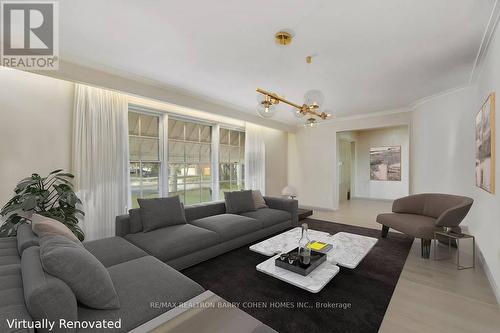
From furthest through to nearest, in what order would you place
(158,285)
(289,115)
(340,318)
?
(289,115) < (340,318) < (158,285)

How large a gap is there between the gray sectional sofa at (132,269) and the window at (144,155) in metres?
1.08

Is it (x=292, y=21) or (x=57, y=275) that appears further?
(x=292, y=21)

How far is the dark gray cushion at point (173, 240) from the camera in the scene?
2.48 metres

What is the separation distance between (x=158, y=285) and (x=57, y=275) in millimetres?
634

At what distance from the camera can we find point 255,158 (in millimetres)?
6102

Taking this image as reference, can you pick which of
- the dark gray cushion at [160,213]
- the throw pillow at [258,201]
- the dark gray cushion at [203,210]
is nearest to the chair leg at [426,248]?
the throw pillow at [258,201]

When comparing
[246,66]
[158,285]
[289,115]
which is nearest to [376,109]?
[289,115]

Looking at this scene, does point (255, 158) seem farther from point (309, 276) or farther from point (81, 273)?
point (81, 273)

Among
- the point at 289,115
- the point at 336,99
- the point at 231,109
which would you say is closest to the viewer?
the point at 336,99

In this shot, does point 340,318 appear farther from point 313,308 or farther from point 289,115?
point 289,115

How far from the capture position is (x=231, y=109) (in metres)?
5.04

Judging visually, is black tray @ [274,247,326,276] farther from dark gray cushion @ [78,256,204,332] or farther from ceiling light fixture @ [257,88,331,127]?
ceiling light fixture @ [257,88,331,127]

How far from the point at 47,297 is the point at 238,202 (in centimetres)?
324

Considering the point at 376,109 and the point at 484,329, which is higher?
the point at 376,109
